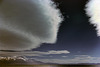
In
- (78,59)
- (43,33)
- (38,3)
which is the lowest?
(78,59)

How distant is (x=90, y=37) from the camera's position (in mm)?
2967

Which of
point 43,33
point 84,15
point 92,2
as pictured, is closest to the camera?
point 92,2

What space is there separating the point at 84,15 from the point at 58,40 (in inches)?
29.4

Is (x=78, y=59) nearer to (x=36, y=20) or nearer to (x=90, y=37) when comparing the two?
(x=90, y=37)

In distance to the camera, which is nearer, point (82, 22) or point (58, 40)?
point (82, 22)

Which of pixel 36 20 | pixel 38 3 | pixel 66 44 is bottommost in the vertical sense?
pixel 66 44

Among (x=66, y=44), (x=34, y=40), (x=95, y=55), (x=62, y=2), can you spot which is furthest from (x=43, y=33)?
(x=95, y=55)

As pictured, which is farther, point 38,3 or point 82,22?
point 82,22

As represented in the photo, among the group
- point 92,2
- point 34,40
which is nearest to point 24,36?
point 34,40

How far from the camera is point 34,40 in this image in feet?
10.0

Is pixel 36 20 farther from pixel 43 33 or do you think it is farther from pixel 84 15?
pixel 84 15

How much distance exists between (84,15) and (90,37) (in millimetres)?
527

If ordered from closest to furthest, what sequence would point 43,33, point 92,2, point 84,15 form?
1. point 92,2
2. point 84,15
3. point 43,33

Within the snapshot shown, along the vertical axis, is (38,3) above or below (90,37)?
above
